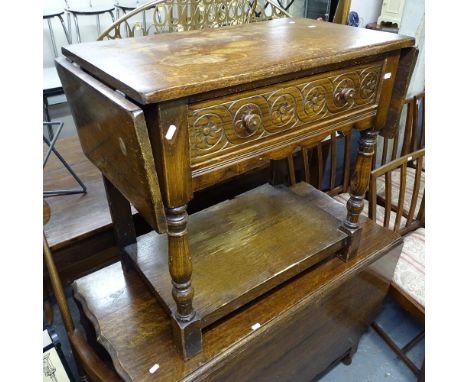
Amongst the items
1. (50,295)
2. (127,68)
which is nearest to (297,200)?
(127,68)

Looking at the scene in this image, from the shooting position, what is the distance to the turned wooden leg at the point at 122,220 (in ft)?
3.07

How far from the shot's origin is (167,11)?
1.46 metres

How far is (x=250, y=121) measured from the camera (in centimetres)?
63

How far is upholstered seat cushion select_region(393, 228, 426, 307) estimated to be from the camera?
1200 mm

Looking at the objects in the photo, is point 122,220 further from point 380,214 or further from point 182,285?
point 380,214

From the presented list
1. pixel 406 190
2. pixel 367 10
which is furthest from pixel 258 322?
pixel 367 10

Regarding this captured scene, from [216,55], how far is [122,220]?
1.68 ft

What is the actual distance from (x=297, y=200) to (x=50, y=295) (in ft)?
3.42

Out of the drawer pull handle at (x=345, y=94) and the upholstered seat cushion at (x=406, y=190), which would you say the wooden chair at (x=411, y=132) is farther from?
the drawer pull handle at (x=345, y=94)

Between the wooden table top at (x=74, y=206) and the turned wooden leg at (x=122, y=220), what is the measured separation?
0.37 meters

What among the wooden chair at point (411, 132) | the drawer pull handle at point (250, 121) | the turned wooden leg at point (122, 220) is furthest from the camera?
the wooden chair at point (411, 132)

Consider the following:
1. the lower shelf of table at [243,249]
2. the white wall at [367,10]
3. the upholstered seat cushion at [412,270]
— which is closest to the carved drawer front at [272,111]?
the lower shelf of table at [243,249]

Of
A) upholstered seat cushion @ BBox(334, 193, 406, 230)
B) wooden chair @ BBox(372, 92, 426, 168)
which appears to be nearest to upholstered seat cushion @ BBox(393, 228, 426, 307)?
upholstered seat cushion @ BBox(334, 193, 406, 230)
